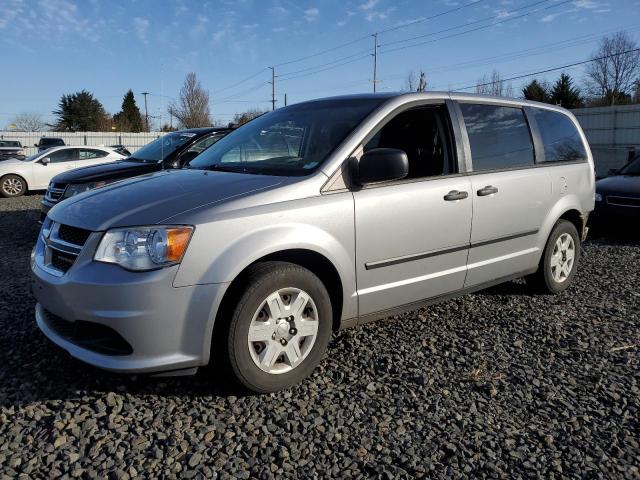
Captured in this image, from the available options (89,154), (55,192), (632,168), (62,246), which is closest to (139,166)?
(55,192)

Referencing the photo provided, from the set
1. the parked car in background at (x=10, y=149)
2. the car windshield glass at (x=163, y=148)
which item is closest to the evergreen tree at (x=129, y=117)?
the parked car in background at (x=10, y=149)

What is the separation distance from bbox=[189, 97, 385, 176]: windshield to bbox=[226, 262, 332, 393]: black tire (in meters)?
0.69

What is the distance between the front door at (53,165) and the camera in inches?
572

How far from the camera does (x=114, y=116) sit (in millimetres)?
77438

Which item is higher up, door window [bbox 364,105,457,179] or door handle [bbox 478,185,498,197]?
door window [bbox 364,105,457,179]

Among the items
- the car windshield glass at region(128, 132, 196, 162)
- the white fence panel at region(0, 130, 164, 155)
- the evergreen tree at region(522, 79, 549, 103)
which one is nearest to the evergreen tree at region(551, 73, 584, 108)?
the evergreen tree at region(522, 79, 549, 103)

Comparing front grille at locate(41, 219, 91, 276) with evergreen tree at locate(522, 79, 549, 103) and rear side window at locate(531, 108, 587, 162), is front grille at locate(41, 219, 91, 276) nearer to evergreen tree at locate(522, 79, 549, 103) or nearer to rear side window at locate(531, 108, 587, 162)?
rear side window at locate(531, 108, 587, 162)

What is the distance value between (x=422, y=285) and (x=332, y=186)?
3.42ft

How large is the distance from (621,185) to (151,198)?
299 inches

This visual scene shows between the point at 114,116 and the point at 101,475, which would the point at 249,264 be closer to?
the point at 101,475

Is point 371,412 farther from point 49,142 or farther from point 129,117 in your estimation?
point 129,117

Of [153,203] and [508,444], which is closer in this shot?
[508,444]

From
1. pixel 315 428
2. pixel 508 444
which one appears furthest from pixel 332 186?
pixel 508 444

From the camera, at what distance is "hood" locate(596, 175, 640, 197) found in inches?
313
